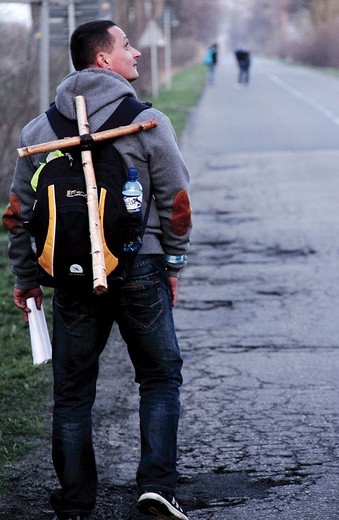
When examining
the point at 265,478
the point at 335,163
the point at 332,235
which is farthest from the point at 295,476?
the point at 335,163

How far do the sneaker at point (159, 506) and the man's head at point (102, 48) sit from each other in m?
1.38

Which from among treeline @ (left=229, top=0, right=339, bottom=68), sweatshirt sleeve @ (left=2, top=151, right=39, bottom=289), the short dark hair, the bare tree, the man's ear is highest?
the short dark hair

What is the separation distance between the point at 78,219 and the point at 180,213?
39cm

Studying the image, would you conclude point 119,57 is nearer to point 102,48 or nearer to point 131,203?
point 102,48

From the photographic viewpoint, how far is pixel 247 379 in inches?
255

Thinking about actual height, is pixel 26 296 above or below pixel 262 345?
above

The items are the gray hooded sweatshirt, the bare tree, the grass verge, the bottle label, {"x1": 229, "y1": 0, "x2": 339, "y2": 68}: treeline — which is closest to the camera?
the bottle label

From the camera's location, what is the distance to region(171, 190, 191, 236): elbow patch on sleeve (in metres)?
4.24

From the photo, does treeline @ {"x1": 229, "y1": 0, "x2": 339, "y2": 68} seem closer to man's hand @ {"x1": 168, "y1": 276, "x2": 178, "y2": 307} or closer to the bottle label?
man's hand @ {"x1": 168, "y1": 276, "x2": 178, "y2": 307}

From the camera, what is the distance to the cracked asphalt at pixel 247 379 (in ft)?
15.5

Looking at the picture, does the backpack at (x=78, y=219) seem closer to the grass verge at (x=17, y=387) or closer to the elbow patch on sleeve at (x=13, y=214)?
the elbow patch on sleeve at (x=13, y=214)

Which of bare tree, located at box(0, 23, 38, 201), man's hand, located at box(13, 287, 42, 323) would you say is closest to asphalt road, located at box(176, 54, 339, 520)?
man's hand, located at box(13, 287, 42, 323)

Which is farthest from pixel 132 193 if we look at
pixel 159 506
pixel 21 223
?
pixel 159 506

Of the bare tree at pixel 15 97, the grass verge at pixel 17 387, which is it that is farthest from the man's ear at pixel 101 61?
the bare tree at pixel 15 97
